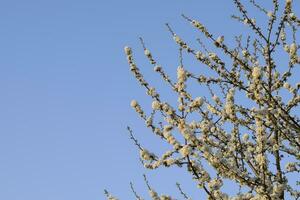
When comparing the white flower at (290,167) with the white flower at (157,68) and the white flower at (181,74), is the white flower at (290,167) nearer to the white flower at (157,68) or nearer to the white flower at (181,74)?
the white flower at (181,74)

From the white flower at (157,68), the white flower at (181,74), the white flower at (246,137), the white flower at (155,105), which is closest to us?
the white flower at (155,105)

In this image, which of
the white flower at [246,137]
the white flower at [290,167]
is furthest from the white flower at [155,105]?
the white flower at [290,167]

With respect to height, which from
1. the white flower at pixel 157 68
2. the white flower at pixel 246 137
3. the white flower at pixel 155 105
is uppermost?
the white flower at pixel 157 68

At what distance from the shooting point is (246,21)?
26.1 feet

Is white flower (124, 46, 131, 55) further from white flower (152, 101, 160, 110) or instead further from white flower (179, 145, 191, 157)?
white flower (179, 145, 191, 157)

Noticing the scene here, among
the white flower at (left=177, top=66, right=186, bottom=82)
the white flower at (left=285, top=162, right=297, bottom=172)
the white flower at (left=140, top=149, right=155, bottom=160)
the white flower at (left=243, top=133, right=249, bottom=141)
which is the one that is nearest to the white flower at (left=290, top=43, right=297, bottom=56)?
the white flower at (left=243, top=133, right=249, bottom=141)

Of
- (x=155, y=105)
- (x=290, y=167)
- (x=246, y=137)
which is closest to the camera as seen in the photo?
(x=155, y=105)

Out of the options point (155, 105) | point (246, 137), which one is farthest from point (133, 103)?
point (246, 137)

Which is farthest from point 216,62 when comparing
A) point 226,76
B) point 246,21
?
point 246,21

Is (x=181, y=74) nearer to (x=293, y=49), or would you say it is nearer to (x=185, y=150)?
(x=185, y=150)

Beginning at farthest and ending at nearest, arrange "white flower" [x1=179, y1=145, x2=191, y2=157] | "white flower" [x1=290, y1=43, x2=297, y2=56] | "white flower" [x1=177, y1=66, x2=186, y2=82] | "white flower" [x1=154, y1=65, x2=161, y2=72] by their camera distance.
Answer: "white flower" [x1=290, y1=43, x2=297, y2=56] → "white flower" [x1=154, y1=65, x2=161, y2=72] → "white flower" [x1=177, y1=66, x2=186, y2=82] → "white flower" [x1=179, y1=145, x2=191, y2=157]

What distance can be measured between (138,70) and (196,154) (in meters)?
1.54

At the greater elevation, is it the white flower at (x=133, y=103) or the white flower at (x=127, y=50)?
the white flower at (x=127, y=50)

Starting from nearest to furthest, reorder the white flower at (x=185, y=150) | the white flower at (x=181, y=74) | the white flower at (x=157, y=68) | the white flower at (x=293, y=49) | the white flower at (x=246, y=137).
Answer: the white flower at (x=185, y=150)
the white flower at (x=181, y=74)
the white flower at (x=157, y=68)
the white flower at (x=246, y=137)
the white flower at (x=293, y=49)
